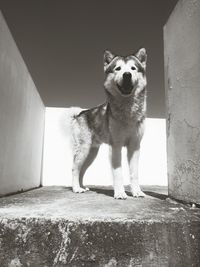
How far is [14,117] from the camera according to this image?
123 inches

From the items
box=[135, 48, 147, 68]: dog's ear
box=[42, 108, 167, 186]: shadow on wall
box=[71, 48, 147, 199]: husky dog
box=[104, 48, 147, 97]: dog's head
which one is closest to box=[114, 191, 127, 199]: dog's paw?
box=[71, 48, 147, 199]: husky dog

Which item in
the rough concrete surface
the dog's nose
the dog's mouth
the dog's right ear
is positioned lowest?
the rough concrete surface

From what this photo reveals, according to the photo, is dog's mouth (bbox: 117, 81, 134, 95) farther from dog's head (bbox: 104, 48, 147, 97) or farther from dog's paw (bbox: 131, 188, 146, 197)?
dog's paw (bbox: 131, 188, 146, 197)

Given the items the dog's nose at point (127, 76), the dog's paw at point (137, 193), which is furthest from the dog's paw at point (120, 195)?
the dog's nose at point (127, 76)

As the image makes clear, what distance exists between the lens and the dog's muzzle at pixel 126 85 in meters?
2.54

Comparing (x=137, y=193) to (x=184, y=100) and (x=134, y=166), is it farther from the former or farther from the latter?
(x=184, y=100)

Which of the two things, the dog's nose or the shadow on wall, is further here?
the shadow on wall

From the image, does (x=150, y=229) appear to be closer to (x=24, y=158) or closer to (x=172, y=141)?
(x=172, y=141)

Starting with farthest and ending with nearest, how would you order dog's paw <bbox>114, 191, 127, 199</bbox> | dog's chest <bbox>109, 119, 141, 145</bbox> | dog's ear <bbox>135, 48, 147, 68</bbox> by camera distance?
dog's ear <bbox>135, 48, 147, 68</bbox>, dog's chest <bbox>109, 119, 141, 145</bbox>, dog's paw <bbox>114, 191, 127, 199</bbox>

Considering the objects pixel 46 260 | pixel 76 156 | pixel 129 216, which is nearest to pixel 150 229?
pixel 129 216

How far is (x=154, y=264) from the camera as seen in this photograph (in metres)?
1.40

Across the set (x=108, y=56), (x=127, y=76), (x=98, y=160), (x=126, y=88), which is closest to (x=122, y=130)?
(x=126, y=88)

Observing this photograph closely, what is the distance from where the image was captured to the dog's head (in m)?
2.57

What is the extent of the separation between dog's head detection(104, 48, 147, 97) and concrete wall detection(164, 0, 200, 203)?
0.28 meters
